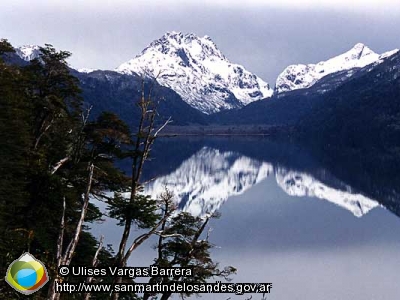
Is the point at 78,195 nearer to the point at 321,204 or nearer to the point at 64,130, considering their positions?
the point at 64,130

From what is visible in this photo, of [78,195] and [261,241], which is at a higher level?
[261,241]

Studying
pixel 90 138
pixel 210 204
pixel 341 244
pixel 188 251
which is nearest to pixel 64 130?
pixel 90 138

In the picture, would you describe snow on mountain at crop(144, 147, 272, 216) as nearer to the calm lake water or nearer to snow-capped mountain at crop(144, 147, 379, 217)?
snow-capped mountain at crop(144, 147, 379, 217)
